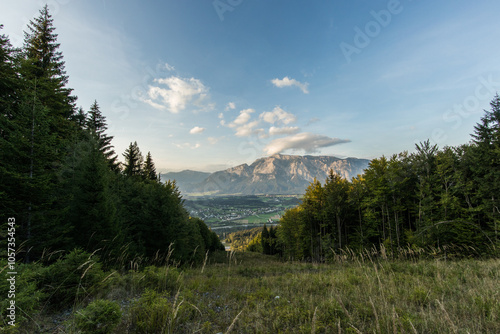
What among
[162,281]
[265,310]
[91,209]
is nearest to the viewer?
[265,310]

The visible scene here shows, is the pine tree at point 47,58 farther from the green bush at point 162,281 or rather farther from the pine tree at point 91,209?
the green bush at point 162,281

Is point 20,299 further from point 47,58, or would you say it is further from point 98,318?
point 47,58

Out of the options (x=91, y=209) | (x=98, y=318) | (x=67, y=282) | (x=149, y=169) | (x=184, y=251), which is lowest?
(x=184, y=251)

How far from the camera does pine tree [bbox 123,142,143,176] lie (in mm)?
31266

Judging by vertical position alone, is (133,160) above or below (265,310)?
above

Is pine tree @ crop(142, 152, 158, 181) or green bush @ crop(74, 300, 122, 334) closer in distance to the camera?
green bush @ crop(74, 300, 122, 334)

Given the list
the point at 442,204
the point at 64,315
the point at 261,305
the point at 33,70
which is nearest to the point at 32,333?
the point at 64,315

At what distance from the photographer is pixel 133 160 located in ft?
105

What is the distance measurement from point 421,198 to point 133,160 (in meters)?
43.6

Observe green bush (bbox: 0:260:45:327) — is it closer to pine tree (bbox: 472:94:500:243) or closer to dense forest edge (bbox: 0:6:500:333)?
dense forest edge (bbox: 0:6:500:333)

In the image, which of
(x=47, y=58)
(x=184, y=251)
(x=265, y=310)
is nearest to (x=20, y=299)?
(x=265, y=310)

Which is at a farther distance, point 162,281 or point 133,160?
point 133,160

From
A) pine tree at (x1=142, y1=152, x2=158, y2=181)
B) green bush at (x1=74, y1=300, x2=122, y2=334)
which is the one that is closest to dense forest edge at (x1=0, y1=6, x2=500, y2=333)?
green bush at (x1=74, y1=300, x2=122, y2=334)

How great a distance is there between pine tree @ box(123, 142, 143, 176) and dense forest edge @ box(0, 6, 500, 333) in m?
4.54
